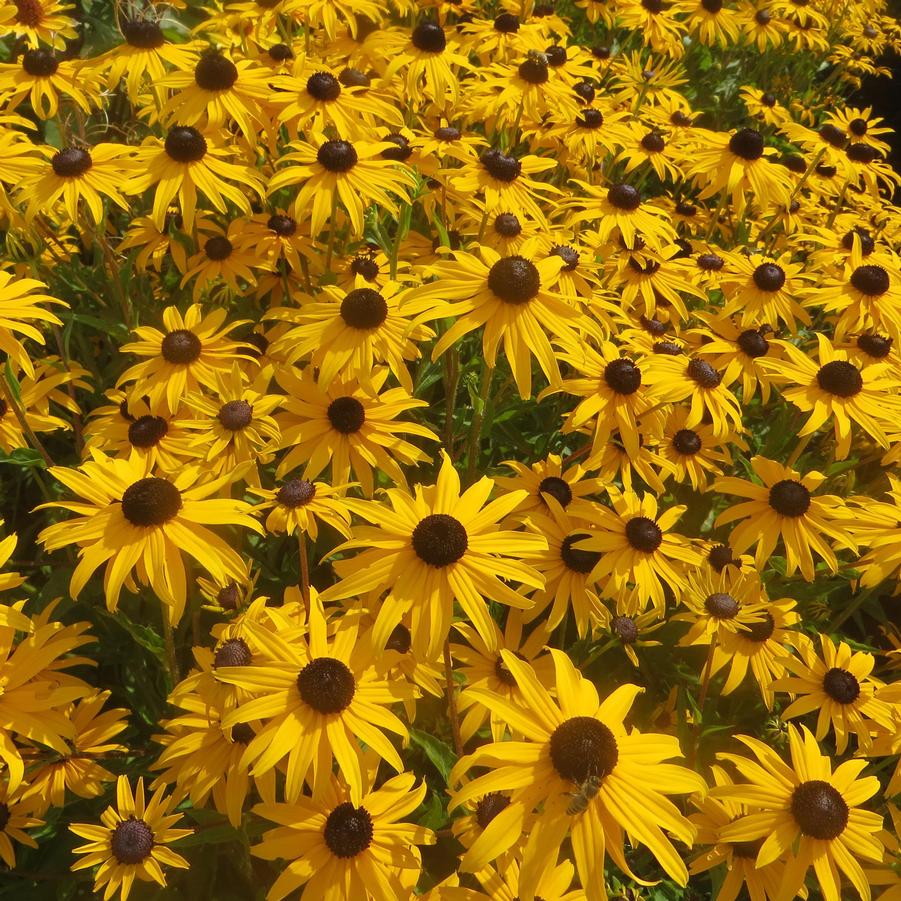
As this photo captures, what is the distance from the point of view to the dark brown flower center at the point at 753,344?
9.66ft

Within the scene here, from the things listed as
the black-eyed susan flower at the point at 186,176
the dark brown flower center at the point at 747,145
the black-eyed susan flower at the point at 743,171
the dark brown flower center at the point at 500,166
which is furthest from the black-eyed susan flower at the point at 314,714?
the dark brown flower center at the point at 747,145

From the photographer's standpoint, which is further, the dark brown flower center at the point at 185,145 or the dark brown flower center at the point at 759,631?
the dark brown flower center at the point at 185,145

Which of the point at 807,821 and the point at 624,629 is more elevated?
the point at 807,821

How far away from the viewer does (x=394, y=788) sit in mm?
1739

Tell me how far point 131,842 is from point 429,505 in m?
1.07

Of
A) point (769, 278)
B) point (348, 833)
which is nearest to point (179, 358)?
point (348, 833)

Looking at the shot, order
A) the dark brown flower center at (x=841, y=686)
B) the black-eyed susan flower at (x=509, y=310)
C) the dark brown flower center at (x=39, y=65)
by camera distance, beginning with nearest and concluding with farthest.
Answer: the black-eyed susan flower at (x=509, y=310) < the dark brown flower center at (x=841, y=686) < the dark brown flower center at (x=39, y=65)

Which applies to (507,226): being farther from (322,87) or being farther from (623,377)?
(322,87)

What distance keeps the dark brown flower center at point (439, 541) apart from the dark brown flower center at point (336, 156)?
1523 mm

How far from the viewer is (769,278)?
10.3 feet

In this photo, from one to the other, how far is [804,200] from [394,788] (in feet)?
13.3

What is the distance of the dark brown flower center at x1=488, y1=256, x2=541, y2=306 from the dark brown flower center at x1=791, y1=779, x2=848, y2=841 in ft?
4.93

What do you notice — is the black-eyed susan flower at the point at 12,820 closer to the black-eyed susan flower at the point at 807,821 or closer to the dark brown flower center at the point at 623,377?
the black-eyed susan flower at the point at 807,821

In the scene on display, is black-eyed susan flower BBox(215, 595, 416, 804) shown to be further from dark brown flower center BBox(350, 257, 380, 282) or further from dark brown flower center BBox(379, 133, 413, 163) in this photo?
dark brown flower center BBox(379, 133, 413, 163)
